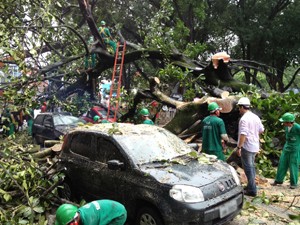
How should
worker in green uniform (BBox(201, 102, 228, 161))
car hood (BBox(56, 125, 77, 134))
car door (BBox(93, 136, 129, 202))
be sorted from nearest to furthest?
car door (BBox(93, 136, 129, 202)), worker in green uniform (BBox(201, 102, 228, 161)), car hood (BBox(56, 125, 77, 134))

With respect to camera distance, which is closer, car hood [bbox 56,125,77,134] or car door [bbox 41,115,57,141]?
car hood [bbox 56,125,77,134]

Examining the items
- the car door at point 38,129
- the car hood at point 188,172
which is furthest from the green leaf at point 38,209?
the car door at point 38,129

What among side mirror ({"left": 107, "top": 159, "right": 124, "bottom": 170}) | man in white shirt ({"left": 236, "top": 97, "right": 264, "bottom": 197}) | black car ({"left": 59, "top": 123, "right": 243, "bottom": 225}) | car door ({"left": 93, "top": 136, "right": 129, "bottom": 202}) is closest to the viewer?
black car ({"left": 59, "top": 123, "right": 243, "bottom": 225})

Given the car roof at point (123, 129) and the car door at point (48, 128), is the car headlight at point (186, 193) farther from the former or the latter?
the car door at point (48, 128)

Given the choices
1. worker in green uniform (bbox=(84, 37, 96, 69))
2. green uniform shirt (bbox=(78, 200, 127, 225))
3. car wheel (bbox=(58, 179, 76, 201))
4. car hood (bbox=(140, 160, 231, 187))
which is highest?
worker in green uniform (bbox=(84, 37, 96, 69))

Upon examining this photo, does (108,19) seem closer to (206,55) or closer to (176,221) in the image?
(206,55)

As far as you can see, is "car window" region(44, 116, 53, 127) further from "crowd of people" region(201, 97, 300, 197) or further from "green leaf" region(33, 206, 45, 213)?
"crowd of people" region(201, 97, 300, 197)

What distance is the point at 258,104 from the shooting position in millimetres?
8703

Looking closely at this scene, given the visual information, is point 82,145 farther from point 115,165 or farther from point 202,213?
point 202,213

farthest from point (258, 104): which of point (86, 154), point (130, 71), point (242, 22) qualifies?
point (130, 71)

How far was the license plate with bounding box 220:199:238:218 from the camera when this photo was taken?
176 inches

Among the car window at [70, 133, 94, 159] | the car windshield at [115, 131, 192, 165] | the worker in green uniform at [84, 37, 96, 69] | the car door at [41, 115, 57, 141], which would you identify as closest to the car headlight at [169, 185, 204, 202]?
the car windshield at [115, 131, 192, 165]

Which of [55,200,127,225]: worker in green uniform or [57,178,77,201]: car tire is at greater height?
[55,200,127,225]: worker in green uniform

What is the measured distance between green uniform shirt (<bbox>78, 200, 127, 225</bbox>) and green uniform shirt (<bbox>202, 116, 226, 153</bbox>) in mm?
3114
